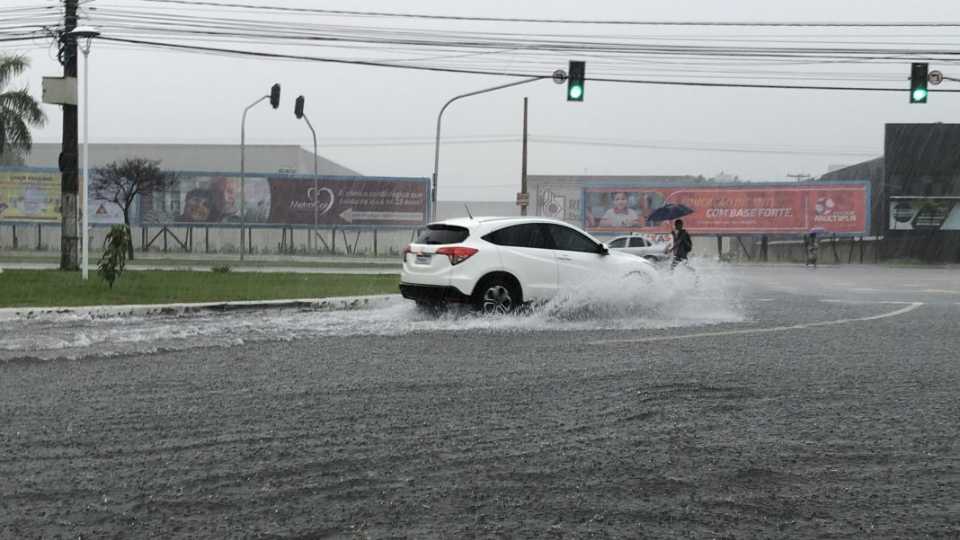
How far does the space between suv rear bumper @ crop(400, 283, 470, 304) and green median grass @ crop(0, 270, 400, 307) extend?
342 centimetres

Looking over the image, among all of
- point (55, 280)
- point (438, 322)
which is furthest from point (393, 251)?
point (438, 322)

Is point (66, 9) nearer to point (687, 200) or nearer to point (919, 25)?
point (919, 25)

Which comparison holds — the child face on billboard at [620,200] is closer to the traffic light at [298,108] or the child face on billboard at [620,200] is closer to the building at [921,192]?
the building at [921,192]

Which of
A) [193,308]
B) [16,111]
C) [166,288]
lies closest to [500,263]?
[193,308]

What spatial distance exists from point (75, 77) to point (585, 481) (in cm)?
1992

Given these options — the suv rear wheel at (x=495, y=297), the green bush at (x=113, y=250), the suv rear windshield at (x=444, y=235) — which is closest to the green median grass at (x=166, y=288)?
the green bush at (x=113, y=250)

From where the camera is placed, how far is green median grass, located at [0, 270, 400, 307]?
47.5 feet

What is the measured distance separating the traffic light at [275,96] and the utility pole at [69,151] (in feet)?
34.3

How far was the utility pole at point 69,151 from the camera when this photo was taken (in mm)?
21250

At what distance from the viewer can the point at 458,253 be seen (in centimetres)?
1246

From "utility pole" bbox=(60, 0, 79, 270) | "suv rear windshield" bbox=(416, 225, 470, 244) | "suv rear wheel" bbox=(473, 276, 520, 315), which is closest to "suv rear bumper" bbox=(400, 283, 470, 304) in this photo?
"suv rear wheel" bbox=(473, 276, 520, 315)

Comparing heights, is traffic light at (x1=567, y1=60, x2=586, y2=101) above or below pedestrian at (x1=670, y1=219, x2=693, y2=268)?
above

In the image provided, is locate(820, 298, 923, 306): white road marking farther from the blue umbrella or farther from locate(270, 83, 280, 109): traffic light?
the blue umbrella

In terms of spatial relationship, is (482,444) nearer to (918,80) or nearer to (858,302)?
(858,302)
